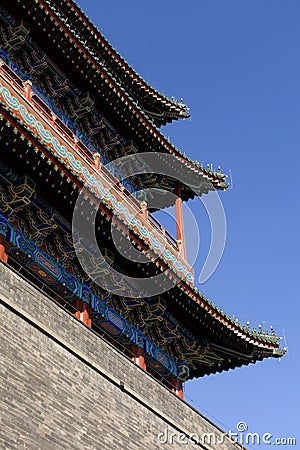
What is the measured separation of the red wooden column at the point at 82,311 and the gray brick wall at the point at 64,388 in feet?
4.81

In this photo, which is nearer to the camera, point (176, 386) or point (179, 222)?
point (176, 386)

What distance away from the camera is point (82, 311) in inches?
595

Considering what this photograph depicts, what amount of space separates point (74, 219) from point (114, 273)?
183 centimetres

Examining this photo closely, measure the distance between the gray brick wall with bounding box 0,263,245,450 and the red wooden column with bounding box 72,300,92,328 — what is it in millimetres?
1467

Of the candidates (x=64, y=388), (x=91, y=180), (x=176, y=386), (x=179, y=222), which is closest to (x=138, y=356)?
(x=176, y=386)

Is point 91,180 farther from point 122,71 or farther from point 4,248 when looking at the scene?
point 122,71

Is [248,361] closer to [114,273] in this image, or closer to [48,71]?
[114,273]

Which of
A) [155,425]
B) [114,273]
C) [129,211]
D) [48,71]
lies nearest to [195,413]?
[155,425]

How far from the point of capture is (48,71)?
689 inches

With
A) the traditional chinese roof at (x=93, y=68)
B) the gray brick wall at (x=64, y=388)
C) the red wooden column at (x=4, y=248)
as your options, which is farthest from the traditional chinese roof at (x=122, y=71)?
the gray brick wall at (x=64, y=388)

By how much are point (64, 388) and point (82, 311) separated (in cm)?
340

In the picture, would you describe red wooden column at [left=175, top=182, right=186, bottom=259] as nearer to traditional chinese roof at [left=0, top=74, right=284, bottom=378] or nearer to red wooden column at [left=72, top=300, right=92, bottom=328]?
traditional chinese roof at [left=0, top=74, right=284, bottom=378]

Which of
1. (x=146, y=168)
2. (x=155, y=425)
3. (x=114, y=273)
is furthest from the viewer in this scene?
(x=146, y=168)

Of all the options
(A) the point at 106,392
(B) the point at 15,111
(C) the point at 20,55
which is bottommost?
→ (A) the point at 106,392
